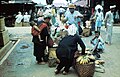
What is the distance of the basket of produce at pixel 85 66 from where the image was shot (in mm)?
8202

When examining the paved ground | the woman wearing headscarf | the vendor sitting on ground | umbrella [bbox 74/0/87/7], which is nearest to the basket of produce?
the woman wearing headscarf

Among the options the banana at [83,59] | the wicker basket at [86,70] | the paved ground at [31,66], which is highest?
the banana at [83,59]

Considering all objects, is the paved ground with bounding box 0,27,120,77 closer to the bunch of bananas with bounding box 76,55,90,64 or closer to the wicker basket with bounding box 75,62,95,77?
the wicker basket with bounding box 75,62,95,77

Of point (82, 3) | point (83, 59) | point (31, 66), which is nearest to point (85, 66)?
point (83, 59)

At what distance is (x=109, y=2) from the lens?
28969 mm

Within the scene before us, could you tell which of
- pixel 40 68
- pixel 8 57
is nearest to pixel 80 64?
pixel 40 68

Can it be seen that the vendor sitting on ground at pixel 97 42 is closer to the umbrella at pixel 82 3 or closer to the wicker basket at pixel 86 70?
the wicker basket at pixel 86 70

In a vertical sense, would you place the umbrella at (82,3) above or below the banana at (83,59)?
above

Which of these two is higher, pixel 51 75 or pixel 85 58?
pixel 85 58

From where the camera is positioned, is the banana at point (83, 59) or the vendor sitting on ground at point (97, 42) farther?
the vendor sitting on ground at point (97, 42)

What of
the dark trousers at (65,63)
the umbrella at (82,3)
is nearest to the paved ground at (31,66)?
the dark trousers at (65,63)

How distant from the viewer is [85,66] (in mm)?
8180

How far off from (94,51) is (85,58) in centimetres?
313

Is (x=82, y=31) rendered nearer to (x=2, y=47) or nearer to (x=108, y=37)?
(x=108, y=37)
